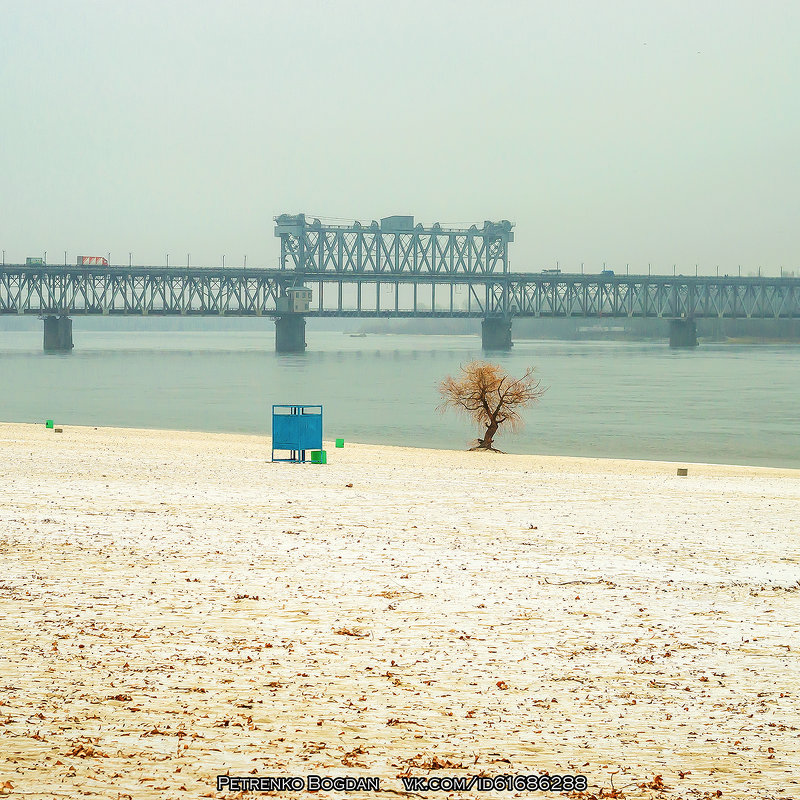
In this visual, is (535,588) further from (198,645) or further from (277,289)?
(277,289)

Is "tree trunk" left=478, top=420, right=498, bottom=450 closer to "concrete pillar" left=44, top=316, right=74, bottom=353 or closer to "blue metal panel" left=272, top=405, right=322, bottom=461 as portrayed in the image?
"blue metal panel" left=272, top=405, right=322, bottom=461

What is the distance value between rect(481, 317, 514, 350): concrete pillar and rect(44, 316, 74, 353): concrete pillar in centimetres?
7101

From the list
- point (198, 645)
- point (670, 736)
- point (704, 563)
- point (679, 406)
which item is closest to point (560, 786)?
point (670, 736)

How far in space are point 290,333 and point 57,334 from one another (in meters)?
38.0

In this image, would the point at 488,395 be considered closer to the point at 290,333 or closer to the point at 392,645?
the point at 392,645

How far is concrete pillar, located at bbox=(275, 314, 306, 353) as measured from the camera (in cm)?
18512

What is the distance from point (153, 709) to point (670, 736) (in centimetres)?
343

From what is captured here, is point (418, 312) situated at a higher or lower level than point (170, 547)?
higher

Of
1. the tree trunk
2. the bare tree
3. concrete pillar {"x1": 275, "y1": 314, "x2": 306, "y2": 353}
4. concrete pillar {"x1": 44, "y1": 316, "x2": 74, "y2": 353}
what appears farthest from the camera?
concrete pillar {"x1": 275, "y1": 314, "x2": 306, "y2": 353}

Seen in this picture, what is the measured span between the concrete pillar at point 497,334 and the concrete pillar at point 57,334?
71012 millimetres

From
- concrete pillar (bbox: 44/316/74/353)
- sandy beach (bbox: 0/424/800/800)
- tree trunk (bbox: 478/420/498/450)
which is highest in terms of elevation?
concrete pillar (bbox: 44/316/74/353)

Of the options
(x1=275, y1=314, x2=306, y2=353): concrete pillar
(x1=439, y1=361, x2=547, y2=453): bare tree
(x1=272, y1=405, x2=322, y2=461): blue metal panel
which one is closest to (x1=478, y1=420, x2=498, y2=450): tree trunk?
(x1=439, y1=361, x2=547, y2=453): bare tree

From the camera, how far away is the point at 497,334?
19462 cm

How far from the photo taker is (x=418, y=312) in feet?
627
